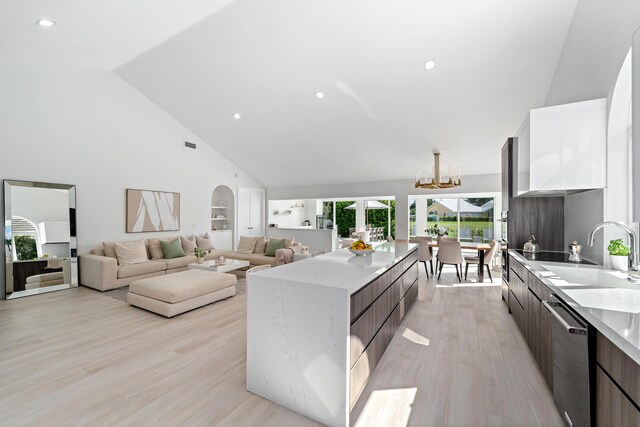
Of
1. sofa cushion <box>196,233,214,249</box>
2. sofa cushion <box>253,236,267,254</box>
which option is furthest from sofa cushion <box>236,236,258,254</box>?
sofa cushion <box>196,233,214,249</box>

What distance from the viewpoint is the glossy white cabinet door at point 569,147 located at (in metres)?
2.44

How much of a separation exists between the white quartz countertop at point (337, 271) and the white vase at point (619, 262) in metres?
1.68

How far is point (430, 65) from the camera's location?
4102 mm

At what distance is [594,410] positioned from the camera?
133 centimetres

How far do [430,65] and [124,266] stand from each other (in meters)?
6.15

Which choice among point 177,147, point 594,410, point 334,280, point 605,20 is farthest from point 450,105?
point 177,147

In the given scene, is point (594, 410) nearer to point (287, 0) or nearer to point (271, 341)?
point (271, 341)

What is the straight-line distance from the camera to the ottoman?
12.0ft

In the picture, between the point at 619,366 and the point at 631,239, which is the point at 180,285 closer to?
the point at 619,366

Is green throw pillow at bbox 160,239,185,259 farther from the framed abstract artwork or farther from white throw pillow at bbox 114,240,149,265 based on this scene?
the framed abstract artwork

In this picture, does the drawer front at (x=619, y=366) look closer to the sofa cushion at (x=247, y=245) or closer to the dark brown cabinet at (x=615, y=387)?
the dark brown cabinet at (x=615, y=387)

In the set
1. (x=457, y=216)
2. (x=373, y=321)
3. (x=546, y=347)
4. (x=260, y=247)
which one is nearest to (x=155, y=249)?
(x=260, y=247)

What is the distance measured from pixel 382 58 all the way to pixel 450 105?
1.54 m

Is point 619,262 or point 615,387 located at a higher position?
point 619,262
